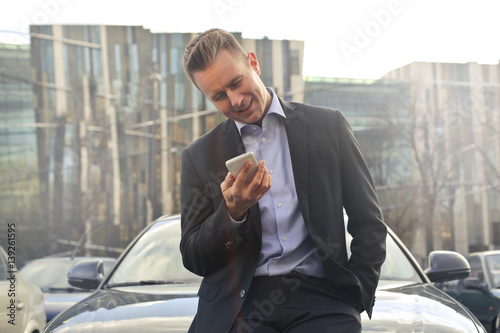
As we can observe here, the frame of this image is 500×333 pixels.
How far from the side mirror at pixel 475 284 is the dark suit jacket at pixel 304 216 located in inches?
330

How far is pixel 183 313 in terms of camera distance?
336 cm

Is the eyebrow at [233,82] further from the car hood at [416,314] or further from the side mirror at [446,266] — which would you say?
the side mirror at [446,266]

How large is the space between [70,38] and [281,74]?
1530cm

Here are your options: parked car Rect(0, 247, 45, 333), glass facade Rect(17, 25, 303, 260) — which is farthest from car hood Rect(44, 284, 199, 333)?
glass facade Rect(17, 25, 303, 260)

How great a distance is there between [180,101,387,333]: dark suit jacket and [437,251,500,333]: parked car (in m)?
7.45

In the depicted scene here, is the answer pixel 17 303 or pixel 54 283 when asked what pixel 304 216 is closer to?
pixel 17 303

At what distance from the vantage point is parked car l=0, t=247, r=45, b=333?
6.22 m

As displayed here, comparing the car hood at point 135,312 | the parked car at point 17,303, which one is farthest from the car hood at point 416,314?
the parked car at point 17,303

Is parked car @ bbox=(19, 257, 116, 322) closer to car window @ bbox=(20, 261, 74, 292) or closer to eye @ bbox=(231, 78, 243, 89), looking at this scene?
car window @ bbox=(20, 261, 74, 292)

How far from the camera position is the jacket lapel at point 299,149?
7.31 feet

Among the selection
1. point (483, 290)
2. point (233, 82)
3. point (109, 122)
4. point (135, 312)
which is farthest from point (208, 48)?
point (109, 122)

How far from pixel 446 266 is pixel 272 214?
7.62 feet

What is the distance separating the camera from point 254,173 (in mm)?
2021

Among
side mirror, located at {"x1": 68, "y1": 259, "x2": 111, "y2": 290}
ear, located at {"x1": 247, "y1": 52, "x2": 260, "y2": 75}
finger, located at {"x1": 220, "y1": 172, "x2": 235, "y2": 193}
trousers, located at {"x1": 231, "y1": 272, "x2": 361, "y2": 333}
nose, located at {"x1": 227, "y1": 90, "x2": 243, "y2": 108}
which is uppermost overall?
ear, located at {"x1": 247, "y1": 52, "x2": 260, "y2": 75}
